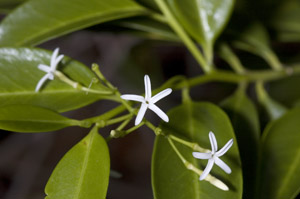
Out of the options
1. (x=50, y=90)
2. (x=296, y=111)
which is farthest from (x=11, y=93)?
(x=296, y=111)

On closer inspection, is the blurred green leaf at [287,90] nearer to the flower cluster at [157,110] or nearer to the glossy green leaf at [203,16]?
the glossy green leaf at [203,16]

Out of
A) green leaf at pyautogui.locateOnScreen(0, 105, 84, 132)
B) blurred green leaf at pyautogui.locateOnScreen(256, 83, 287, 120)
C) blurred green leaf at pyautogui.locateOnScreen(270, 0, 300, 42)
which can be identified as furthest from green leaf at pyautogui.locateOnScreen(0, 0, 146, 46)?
blurred green leaf at pyautogui.locateOnScreen(270, 0, 300, 42)

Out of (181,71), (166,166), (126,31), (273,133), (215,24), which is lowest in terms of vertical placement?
(166,166)

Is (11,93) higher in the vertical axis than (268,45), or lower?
lower

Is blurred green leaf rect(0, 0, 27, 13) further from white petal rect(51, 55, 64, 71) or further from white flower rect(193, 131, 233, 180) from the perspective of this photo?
white flower rect(193, 131, 233, 180)

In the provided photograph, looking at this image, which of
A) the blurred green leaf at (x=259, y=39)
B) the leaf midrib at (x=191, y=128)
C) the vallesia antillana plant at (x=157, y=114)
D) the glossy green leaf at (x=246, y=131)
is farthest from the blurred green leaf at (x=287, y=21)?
the leaf midrib at (x=191, y=128)

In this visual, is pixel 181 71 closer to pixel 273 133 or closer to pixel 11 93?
pixel 273 133

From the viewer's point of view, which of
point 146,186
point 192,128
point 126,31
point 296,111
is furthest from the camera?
point 146,186
